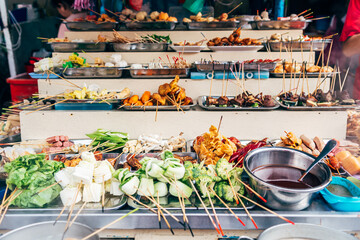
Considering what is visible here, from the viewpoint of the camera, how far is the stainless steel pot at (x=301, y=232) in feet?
6.03

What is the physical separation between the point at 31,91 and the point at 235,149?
14.1 ft

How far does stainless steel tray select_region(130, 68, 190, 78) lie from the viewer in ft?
12.7

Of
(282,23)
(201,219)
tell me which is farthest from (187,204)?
(282,23)

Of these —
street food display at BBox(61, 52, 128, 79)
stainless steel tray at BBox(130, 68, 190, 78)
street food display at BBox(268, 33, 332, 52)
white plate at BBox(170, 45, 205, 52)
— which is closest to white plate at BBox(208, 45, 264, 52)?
white plate at BBox(170, 45, 205, 52)

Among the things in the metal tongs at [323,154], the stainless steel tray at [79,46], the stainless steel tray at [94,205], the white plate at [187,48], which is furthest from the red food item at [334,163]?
the stainless steel tray at [79,46]

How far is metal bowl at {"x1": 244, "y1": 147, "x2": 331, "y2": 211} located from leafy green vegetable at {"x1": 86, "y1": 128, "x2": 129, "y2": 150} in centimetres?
155

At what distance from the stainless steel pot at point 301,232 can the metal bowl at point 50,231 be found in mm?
1177

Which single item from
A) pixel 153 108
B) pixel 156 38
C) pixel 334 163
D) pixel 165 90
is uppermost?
pixel 156 38

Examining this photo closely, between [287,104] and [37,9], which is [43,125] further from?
[37,9]

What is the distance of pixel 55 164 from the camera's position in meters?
2.37

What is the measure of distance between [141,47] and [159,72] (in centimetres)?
80

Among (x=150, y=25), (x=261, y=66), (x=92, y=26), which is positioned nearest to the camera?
(x=261, y=66)

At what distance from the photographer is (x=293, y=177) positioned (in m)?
2.24

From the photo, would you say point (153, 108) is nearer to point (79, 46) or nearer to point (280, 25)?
point (79, 46)
